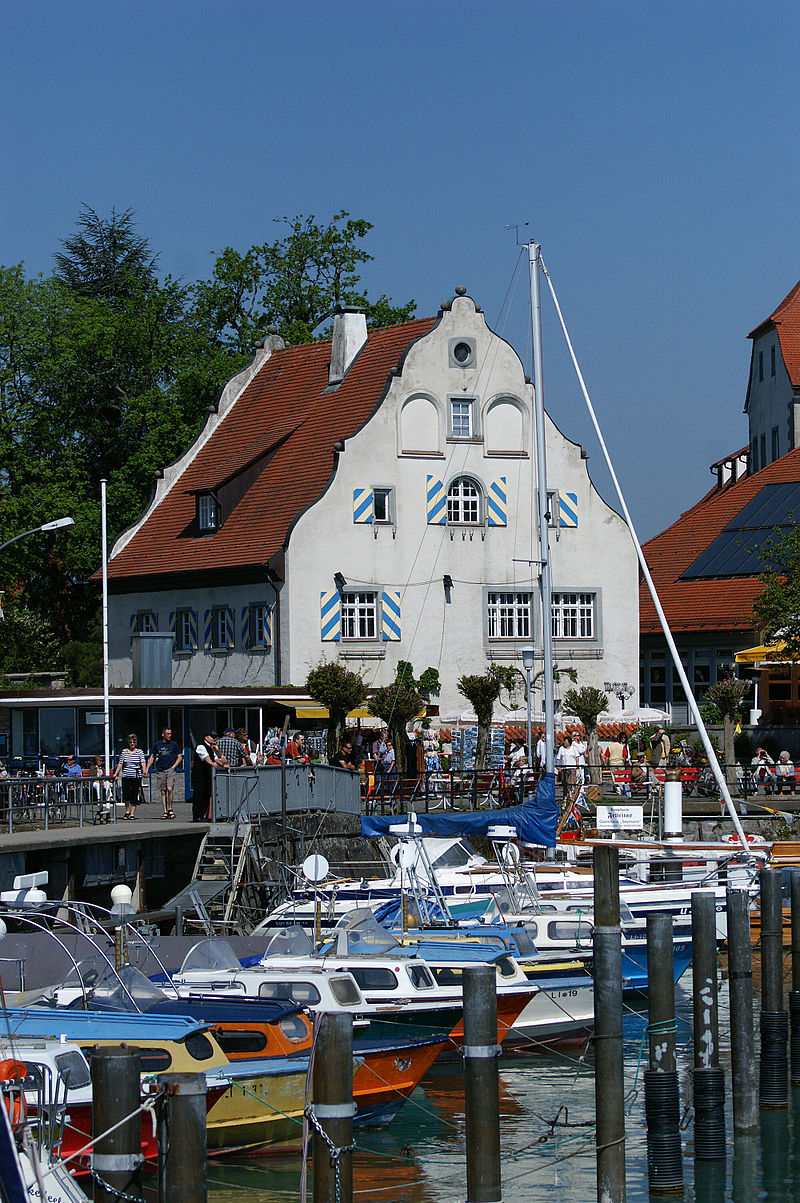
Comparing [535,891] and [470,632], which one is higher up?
[470,632]

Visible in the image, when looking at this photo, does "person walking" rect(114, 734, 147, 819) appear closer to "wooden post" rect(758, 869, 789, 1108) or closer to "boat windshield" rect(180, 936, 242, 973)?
"boat windshield" rect(180, 936, 242, 973)

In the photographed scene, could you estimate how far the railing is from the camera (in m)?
34.2

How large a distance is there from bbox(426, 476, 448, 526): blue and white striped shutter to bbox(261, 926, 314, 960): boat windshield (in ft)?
95.9

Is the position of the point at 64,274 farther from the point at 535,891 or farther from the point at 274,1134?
the point at 274,1134

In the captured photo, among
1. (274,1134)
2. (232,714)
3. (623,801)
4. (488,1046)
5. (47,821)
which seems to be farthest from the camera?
(232,714)

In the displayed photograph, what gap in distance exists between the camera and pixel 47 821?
34.1m

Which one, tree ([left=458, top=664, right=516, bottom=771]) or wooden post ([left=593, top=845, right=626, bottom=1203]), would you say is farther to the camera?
tree ([left=458, top=664, right=516, bottom=771])

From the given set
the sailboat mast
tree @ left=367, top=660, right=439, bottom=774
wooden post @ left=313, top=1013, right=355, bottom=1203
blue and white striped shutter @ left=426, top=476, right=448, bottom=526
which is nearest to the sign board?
the sailboat mast

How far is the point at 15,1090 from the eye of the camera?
52.0 feet

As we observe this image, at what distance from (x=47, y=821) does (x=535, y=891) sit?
30.8 ft

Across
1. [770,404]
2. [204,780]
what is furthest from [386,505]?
[770,404]

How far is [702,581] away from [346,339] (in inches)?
681

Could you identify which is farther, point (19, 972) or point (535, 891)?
point (535, 891)

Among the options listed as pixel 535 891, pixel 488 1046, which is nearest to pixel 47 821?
pixel 535 891
